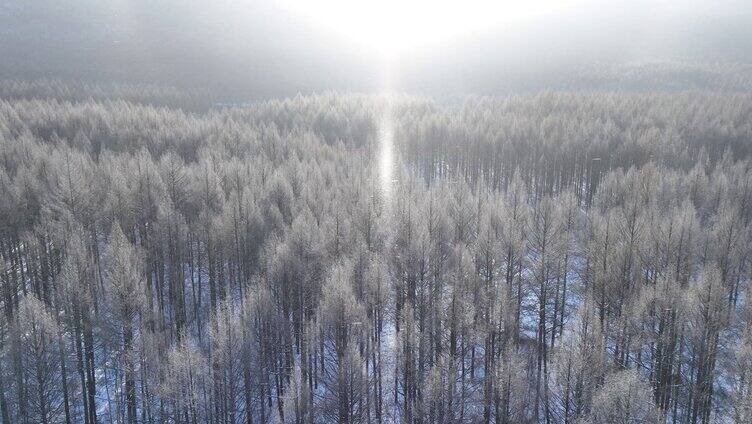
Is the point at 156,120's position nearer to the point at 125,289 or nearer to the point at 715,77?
the point at 125,289

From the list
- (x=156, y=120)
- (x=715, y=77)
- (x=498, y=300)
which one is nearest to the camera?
(x=498, y=300)

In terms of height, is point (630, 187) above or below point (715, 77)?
below

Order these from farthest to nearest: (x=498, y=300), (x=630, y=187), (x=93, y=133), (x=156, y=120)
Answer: (x=156, y=120)
(x=93, y=133)
(x=630, y=187)
(x=498, y=300)

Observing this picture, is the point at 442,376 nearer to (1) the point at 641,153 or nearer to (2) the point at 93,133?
(1) the point at 641,153

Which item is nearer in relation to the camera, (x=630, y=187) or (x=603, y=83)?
(x=630, y=187)

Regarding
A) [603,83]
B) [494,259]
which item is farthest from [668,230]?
[603,83]

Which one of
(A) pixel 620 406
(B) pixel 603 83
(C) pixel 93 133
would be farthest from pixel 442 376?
(B) pixel 603 83

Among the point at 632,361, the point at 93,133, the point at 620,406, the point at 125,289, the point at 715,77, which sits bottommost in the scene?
the point at 632,361
